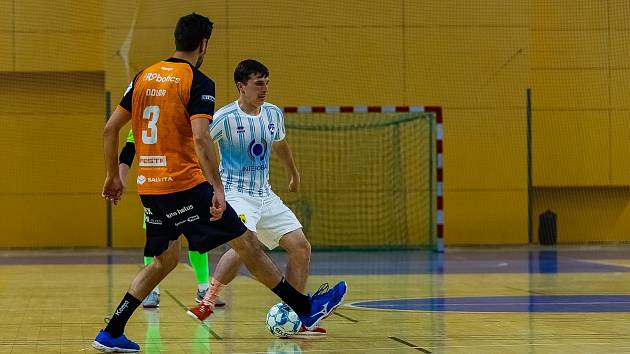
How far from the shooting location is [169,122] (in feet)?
24.1

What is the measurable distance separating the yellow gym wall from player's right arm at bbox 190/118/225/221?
15869 mm

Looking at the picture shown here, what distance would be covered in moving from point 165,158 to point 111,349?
1.33 m

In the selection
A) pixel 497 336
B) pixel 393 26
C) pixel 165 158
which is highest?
pixel 393 26

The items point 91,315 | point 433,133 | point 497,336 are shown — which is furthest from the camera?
point 433,133

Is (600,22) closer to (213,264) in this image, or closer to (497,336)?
(213,264)

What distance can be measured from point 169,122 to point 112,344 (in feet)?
5.03

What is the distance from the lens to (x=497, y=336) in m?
8.12

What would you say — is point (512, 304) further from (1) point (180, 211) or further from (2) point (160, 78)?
(2) point (160, 78)

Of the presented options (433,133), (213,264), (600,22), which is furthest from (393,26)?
(213,264)

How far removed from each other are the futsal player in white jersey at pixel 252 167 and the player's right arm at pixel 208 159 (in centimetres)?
146

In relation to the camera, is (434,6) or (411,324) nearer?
(411,324)

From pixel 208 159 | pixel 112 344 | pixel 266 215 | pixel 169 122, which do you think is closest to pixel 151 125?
pixel 169 122

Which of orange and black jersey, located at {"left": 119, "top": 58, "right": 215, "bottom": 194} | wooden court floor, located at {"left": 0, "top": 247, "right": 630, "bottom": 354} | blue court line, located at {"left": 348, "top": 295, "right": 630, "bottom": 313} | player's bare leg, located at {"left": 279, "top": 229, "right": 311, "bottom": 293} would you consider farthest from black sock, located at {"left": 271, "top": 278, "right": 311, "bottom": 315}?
blue court line, located at {"left": 348, "top": 295, "right": 630, "bottom": 313}

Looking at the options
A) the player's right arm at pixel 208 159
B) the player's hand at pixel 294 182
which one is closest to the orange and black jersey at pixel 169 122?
the player's right arm at pixel 208 159
